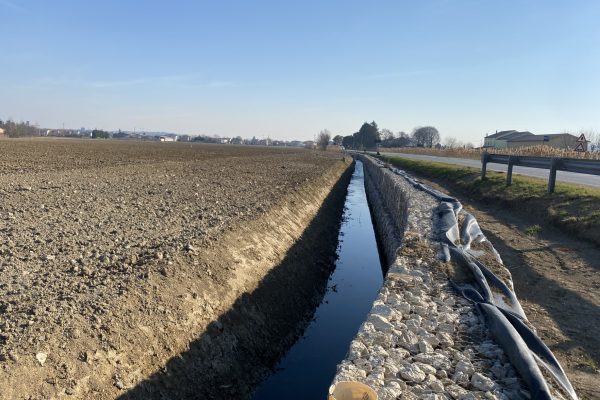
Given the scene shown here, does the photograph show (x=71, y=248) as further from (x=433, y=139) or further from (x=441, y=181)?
(x=433, y=139)

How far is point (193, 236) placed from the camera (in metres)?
8.78

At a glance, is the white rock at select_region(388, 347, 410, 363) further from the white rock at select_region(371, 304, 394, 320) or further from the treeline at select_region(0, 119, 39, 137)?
the treeline at select_region(0, 119, 39, 137)

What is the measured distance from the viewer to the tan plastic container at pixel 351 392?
11.6 ft

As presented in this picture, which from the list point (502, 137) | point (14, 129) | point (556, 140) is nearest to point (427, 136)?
point (502, 137)

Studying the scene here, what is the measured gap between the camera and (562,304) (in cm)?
727

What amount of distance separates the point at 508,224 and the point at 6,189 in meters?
15.7

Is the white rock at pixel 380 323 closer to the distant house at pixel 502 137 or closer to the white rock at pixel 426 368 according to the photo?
the white rock at pixel 426 368

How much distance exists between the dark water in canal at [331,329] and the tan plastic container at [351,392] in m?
3.06

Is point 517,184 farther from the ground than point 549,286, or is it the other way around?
point 517,184

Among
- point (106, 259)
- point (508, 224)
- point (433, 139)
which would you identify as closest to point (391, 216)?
point (508, 224)

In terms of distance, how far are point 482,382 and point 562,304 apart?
4046 mm

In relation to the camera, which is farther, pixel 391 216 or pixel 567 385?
pixel 391 216

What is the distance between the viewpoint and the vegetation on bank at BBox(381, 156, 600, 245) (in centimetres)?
1154

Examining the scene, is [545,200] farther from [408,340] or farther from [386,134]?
[386,134]
